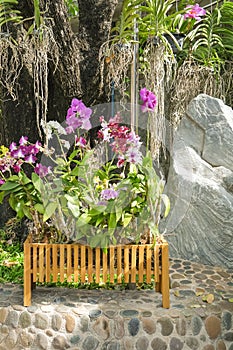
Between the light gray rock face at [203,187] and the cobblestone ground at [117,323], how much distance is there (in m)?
0.62

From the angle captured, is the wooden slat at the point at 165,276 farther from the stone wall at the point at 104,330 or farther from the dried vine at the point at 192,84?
the dried vine at the point at 192,84

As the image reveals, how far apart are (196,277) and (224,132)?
3.61ft

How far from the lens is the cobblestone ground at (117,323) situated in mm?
2535

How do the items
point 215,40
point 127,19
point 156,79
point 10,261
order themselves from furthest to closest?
point 215,40, point 156,79, point 10,261, point 127,19

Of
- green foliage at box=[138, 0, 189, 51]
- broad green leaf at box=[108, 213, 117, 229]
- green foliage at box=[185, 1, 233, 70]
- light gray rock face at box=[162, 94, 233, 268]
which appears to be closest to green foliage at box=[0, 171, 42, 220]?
broad green leaf at box=[108, 213, 117, 229]

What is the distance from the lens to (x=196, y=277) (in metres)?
3.04

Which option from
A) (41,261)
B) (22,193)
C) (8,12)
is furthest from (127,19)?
(41,261)

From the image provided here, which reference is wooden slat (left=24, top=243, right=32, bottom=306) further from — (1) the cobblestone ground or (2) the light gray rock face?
(2) the light gray rock face

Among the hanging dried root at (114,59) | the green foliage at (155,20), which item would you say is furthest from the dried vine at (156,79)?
the hanging dried root at (114,59)

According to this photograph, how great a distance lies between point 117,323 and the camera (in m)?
2.53

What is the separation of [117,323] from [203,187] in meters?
1.18

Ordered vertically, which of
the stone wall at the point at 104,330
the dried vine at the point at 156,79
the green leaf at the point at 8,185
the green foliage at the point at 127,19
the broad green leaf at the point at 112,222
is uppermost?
the green foliage at the point at 127,19

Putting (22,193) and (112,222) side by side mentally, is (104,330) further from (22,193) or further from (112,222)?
(22,193)

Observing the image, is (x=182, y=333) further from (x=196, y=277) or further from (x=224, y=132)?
(x=224, y=132)
